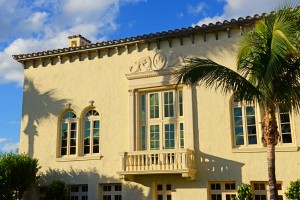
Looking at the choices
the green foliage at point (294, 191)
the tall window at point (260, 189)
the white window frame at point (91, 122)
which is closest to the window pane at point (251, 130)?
the tall window at point (260, 189)

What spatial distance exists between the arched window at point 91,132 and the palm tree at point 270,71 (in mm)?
8696

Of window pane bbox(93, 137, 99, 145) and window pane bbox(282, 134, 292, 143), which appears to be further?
window pane bbox(93, 137, 99, 145)

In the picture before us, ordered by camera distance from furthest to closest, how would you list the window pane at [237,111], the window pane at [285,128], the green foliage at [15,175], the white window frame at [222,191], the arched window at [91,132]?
the arched window at [91,132]
the green foliage at [15,175]
the window pane at [237,111]
the white window frame at [222,191]
the window pane at [285,128]

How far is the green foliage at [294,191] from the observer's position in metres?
15.9

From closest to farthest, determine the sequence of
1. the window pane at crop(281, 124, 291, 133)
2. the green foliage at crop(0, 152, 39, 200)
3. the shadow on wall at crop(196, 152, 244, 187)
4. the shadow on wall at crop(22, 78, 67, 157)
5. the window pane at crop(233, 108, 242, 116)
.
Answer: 1. the window pane at crop(281, 124, 291, 133)
2. the shadow on wall at crop(196, 152, 244, 187)
3. the window pane at crop(233, 108, 242, 116)
4. the green foliage at crop(0, 152, 39, 200)
5. the shadow on wall at crop(22, 78, 67, 157)

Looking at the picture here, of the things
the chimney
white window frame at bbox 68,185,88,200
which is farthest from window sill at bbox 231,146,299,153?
the chimney

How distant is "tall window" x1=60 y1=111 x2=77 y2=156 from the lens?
69.6 feet

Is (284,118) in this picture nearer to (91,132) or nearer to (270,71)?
(270,71)

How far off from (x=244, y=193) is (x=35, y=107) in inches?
466

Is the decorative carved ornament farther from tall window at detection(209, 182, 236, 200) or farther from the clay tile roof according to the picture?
tall window at detection(209, 182, 236, 200)

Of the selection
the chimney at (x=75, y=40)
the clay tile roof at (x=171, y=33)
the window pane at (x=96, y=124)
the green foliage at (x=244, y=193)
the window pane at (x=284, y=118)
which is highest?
the chimney at (x=75, y=40)

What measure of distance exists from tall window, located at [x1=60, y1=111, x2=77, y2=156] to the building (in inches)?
2.0

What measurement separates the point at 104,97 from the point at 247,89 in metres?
9.52

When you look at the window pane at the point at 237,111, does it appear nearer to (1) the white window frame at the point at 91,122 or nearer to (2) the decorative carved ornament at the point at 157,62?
(2) the decorative carved ornament at the point at 157,62
